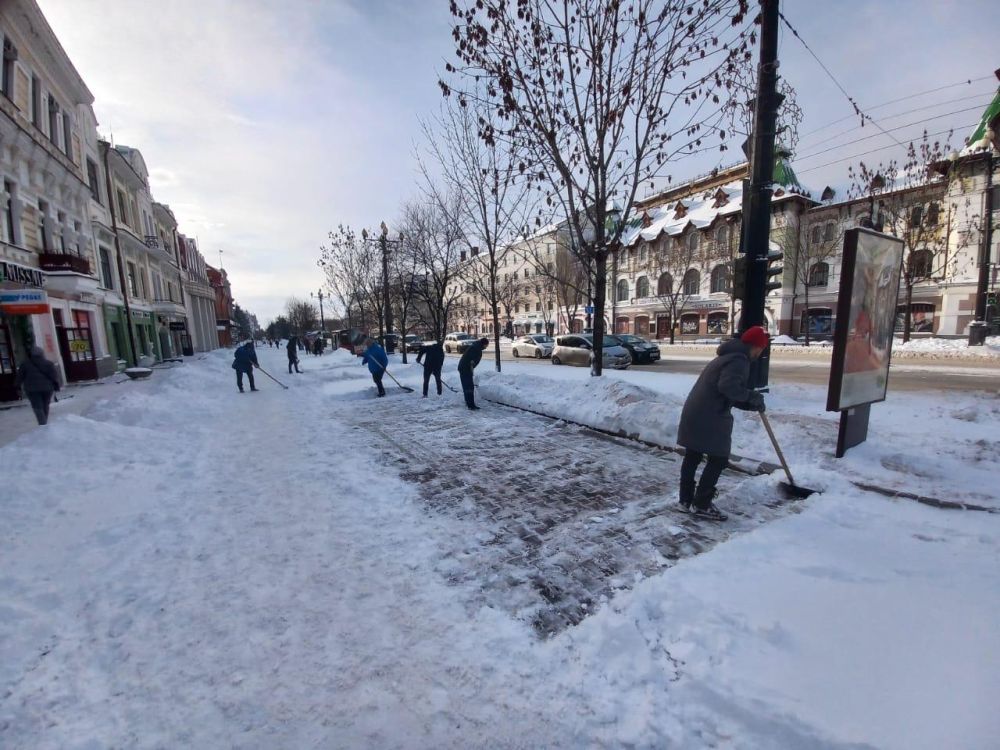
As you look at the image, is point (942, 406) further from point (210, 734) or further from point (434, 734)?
point (210, 734)

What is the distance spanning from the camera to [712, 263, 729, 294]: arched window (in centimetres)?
3616

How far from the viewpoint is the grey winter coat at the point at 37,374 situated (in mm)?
7258

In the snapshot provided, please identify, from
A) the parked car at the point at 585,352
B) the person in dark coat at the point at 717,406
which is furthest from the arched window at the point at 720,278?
the person in dark coat at the point at 717,406

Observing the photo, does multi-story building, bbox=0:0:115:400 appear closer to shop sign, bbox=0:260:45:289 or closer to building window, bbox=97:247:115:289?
shop sign, bbox=0:260:45:289

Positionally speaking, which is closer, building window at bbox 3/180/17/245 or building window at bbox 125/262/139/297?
building window at bbox 3/180/17/245

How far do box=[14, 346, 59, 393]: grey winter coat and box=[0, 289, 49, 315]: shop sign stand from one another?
606 cm

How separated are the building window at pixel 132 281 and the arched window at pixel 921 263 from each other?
39.9m

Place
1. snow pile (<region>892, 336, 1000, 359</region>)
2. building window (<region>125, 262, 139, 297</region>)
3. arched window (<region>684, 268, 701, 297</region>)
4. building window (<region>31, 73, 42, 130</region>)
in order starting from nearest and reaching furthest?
building window (<region>31, 73, 42, 130</region>)
snow pile (<region>892, 336, 1000, 359</region>)
building window (<region>125, 262, 139, 297</region>)
arched window (<region>684, 268, 701, 297</region>)

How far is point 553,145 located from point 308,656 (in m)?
8.59

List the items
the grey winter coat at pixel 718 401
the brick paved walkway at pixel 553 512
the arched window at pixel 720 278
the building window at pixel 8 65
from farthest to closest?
the arched window at pixel 720 278
the building window at pixel 8 65
the grey winter coat at pixel 718 401
the brick paved walkway at pixel 553 512

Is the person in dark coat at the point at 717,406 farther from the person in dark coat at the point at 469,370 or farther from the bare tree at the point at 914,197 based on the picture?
the bare tree at the point at 914,197

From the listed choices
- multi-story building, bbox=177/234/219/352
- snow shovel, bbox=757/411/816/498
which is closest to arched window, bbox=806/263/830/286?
snow shovel, bbox=757/411/816/498

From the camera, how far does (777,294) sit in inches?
1359

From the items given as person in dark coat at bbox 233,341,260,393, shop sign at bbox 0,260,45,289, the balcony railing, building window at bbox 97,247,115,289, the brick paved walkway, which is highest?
building window at bbox 97,247,115,289
